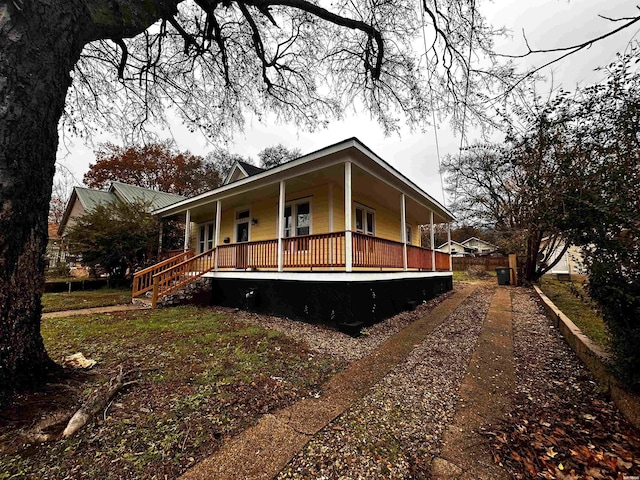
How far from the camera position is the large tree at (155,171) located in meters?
26.7

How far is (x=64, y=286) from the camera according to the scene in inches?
473

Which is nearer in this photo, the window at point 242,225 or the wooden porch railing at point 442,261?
the window at point 242,225

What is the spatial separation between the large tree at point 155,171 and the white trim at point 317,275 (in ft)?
73.5

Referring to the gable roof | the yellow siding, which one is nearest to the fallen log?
the yellow siding

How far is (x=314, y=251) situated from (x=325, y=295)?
109 cm

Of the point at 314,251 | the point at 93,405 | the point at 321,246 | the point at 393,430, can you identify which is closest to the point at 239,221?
the point at 314,251

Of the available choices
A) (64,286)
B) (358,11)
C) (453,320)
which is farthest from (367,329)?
(64,286)

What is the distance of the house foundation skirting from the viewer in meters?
5.64

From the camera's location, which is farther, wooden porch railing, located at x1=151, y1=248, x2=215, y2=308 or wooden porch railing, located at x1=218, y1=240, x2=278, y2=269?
wooden porch railing, located at x1=151, y1=248, x2=215, y2=308

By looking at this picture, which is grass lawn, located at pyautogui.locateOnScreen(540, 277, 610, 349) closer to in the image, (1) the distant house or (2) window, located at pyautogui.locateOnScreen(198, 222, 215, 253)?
(2) window, located at pyautogui.locateOnScreen(198, 222, 215, 253)

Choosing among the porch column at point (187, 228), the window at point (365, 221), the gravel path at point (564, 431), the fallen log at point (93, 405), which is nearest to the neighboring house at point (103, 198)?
the porch column at point (187, 228)

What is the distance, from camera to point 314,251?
20.8 feet

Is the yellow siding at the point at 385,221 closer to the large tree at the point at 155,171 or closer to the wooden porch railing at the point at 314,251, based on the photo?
the wooden porch railing at the point at 314,251

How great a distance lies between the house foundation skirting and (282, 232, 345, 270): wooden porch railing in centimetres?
43
